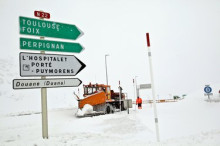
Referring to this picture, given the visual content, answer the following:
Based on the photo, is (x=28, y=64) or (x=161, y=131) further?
(x=161, y=131)

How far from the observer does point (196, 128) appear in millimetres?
7191

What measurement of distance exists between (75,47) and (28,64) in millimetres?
1444

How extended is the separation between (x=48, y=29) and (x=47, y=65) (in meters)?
1.03

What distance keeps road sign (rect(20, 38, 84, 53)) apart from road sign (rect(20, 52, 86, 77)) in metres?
0.20

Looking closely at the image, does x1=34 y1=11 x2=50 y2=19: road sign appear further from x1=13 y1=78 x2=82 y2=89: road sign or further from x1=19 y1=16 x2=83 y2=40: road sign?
x1=13 y1=78 x2=82 y2=89: road sign

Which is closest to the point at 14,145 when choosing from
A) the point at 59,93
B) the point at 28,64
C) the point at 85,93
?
the point at 28,64

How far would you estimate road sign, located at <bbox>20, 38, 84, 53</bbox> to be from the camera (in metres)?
4.60

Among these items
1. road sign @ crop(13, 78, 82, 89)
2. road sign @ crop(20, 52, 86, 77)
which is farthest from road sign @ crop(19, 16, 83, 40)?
road sign @ crop(13, 78, 82, 89)

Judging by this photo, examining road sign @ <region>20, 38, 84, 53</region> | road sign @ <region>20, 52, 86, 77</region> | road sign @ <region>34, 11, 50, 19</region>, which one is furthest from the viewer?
road sign @ <region>34, 11, 50, 19</region>

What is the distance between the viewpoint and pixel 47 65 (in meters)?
4.79

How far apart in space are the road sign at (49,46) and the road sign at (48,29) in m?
0.20

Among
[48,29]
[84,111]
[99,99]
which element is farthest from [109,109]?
[48,29]

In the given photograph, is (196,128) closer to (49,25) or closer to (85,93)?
(49,25)

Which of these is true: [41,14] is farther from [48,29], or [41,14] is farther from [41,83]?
[41,83]
